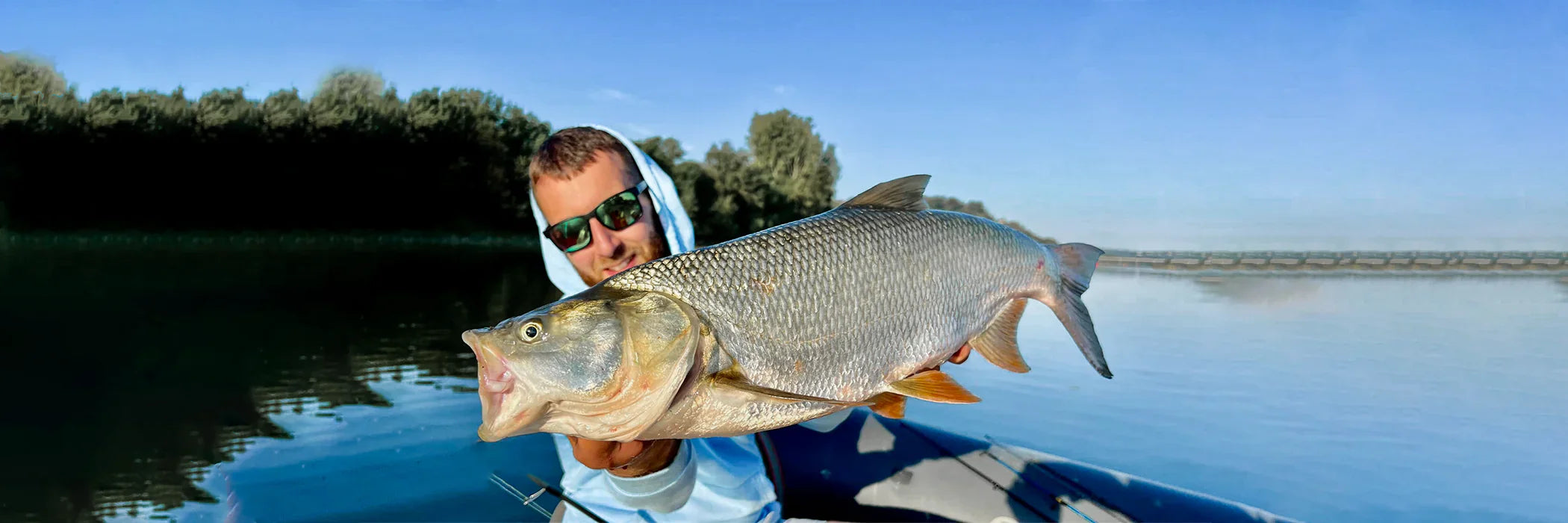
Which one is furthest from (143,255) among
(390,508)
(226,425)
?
(390,508)

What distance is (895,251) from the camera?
2.08 metres

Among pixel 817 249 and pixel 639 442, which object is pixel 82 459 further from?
pixel 817 249

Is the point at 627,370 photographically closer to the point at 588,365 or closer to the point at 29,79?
the point at 588,365

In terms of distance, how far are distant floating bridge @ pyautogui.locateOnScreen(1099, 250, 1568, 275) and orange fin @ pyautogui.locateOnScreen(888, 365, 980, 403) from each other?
1746 inches

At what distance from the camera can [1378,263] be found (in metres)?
41.4

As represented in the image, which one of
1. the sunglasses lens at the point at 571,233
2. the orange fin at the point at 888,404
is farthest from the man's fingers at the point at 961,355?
the sunglasses lens at the point at 571,233

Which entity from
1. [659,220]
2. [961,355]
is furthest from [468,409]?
[961,355]

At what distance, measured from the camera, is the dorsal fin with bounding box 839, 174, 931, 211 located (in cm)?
222

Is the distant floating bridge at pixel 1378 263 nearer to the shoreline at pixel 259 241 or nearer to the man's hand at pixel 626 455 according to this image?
the shoreline at pixel 259 241

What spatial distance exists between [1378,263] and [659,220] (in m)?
48.3

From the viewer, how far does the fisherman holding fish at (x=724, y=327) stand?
1.69m

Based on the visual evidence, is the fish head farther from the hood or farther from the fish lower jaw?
the hood

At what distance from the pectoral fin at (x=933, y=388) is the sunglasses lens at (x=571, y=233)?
1.11m

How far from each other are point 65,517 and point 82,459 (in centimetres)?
179
